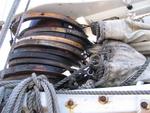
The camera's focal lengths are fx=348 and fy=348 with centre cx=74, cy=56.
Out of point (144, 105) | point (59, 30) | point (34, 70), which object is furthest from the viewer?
point (59, 30)

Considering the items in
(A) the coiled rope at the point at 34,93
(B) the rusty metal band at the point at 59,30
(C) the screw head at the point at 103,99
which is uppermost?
(B) the rusty metal band at the point at 59,30

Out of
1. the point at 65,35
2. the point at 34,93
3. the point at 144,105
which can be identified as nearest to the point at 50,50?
the point at 65,35

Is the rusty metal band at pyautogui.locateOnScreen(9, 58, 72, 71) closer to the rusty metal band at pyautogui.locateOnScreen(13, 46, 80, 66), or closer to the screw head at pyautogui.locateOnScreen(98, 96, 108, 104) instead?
the rusty metal band at pyautogui.locateOnScreen(13, 46, 80, 66)

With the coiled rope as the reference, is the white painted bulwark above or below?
below

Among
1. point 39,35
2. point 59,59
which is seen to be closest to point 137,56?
point 59,59

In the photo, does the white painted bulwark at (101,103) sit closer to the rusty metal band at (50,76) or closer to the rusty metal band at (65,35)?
the rusty metal band at (50,76)

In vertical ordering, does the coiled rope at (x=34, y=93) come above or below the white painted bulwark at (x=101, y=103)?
above

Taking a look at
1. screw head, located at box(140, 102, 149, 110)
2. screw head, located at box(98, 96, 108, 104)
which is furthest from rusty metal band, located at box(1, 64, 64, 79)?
screw head, located at box(140, 102, 149, 110)

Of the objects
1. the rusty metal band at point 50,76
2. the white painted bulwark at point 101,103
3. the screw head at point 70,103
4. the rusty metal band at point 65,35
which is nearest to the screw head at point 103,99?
the white painted bulwark at point 101,103

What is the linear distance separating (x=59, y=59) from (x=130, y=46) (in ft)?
1.48

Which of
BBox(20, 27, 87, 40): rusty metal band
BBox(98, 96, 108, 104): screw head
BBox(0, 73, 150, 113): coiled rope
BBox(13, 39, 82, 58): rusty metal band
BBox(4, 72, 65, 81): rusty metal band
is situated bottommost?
BBox(4, 72, 65, 81): rusty metal band

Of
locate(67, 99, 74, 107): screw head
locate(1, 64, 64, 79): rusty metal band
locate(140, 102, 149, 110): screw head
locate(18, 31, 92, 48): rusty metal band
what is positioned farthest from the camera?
locate(18, 31, 92, 48): rusty metal band

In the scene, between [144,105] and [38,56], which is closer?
[144,105]

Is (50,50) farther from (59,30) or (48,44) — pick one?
(59,30)
